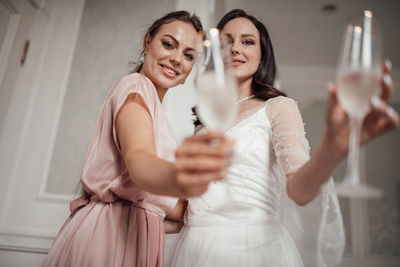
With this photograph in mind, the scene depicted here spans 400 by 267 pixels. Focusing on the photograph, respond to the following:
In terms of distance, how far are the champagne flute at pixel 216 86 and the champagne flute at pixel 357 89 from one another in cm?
19

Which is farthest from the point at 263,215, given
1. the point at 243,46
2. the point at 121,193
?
the point at 243,46

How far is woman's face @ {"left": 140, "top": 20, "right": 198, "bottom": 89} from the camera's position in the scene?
1.01m

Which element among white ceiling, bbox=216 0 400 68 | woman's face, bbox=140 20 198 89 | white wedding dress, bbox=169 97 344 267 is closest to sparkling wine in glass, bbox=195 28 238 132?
white wedding dress, bbox=169 97 344 267

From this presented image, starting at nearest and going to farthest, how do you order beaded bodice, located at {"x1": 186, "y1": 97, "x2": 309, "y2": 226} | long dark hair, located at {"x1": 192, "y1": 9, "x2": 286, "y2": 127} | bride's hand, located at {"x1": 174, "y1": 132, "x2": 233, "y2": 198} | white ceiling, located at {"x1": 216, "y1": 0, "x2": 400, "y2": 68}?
bride's hand, located at {"x1": 174, "y1": 132, "x2": 233, "y2": 198}, beaded bodice, located at {"x1": 186, "y1": 97, "x2": 309, "y2": 226}, long dark hair, located at {"x1": 192, "y1": 9, "x2": 286, "y2": 127}, white ceiling, located at {"x1": 216, "y1": 0, "x2": 400, "y2": 68}

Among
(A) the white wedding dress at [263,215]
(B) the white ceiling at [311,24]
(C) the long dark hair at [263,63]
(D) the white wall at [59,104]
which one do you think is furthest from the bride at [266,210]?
(B) the white ceiling at [311,24]

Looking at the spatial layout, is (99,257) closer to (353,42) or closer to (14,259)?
(353,42)

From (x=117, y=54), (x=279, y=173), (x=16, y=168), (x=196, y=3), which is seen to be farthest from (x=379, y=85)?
(x=16, y=168)

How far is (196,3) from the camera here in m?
1.75

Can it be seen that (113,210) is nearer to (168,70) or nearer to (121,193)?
(121,193)

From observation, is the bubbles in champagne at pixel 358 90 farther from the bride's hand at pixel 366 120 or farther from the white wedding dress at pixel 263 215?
the white wedding dress at pixel 263 215

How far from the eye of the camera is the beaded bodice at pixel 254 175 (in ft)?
3.18

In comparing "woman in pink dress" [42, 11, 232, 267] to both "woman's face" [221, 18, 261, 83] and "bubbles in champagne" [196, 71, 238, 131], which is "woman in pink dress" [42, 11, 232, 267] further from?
"woman's face" [221, 18, 261, 83]

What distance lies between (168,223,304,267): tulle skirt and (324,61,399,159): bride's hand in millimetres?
460

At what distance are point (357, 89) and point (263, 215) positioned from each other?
1.93 ft
